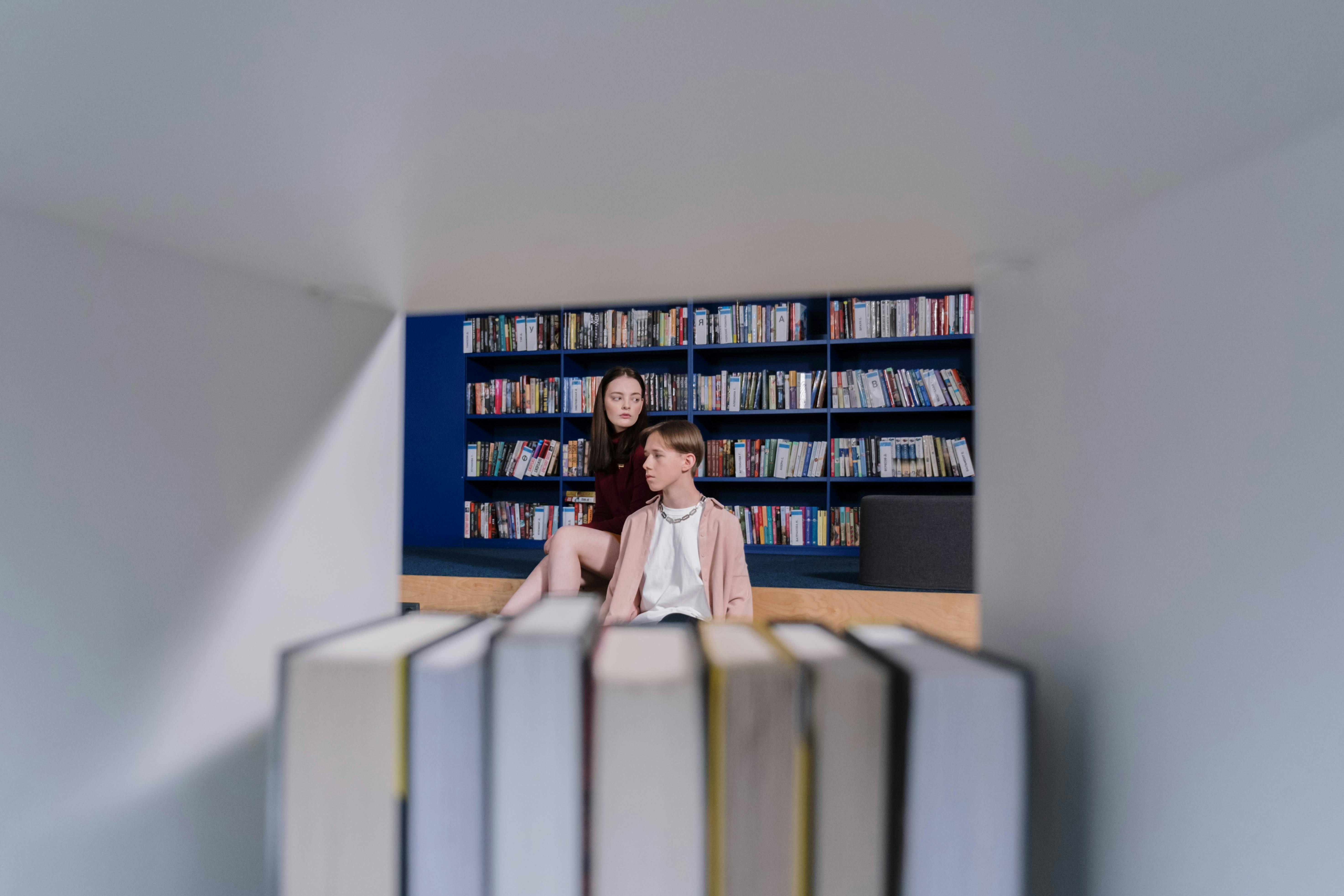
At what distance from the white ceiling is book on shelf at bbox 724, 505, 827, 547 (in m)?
4.24

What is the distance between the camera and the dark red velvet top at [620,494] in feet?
8.13

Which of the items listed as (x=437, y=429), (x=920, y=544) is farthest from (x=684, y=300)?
(x=437, y=429)

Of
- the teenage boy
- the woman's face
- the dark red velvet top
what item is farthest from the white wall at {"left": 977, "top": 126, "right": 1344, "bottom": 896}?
the woman's face

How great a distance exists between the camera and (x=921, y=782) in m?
0.33

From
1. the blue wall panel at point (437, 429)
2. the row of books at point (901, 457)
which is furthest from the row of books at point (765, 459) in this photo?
the blue wall panel at point (437, 429)

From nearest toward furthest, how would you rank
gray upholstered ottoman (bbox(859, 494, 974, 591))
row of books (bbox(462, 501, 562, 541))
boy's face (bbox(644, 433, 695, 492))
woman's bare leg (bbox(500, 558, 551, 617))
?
1. woman's bare leg (bbox(500, 558, 551, 617))
2. boy's face (bbox(644, 433, 695, 492))
3. gray upholstered ottoman (bbox(859, 494, 974, 591))
4. row of books (bbox(462, 501, 562, 541))

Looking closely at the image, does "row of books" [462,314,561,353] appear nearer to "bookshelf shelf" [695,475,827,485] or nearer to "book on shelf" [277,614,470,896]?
"bookshelf shelf" [695,475,827,485]

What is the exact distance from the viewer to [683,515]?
2146mm

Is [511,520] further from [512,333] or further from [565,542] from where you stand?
[565,542]

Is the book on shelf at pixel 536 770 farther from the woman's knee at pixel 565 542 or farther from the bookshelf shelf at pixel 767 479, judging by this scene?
the bookshelf shelf at pixel 767 479

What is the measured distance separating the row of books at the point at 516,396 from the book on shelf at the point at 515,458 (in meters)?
0.21

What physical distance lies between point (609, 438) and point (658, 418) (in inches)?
77.1

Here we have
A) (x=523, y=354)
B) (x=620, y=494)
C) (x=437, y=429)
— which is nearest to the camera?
(x=620, y=494)

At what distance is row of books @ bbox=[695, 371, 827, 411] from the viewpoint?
4.64 m
